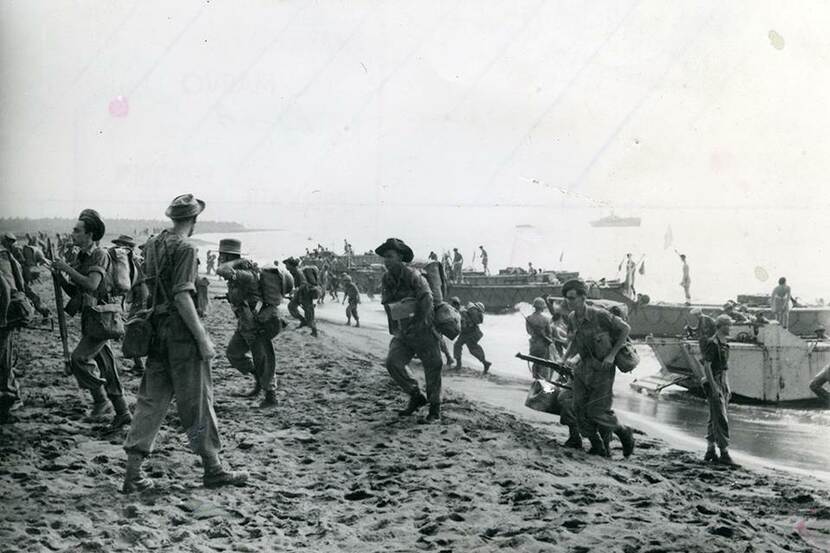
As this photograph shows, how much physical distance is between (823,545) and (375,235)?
472 centimetres

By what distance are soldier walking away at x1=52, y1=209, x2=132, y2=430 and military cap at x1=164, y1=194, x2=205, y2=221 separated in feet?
4.24

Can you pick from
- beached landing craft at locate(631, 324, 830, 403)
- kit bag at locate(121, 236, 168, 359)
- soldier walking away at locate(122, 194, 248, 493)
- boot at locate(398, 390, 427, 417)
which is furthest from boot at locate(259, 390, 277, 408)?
beached landing craft at locate(631, 324, 830, 403)

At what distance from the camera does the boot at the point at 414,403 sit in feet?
20.6

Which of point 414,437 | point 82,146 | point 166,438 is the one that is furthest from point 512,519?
point 82,146

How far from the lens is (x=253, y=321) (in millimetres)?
6496

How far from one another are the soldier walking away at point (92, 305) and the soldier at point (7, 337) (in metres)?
0.53

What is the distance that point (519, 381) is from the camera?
397 inches

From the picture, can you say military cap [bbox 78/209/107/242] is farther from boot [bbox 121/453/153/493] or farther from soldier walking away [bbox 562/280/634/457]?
soldier walking away [bbox 562/280/634/457]

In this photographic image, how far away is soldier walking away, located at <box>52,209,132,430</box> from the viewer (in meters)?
5.00

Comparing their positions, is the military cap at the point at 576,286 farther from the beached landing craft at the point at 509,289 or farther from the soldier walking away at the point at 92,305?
the beached landing craft at the point at 509,289

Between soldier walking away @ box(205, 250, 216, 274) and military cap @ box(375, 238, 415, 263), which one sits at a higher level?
military cap @ box(375, 238, 415, 263)

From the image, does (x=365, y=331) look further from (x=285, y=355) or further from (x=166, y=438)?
(x=166, y=438)

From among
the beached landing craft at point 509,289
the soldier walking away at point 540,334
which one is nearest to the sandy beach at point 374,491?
the soldier walking away at point 540,334

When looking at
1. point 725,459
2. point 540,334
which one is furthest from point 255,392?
point 725,459
